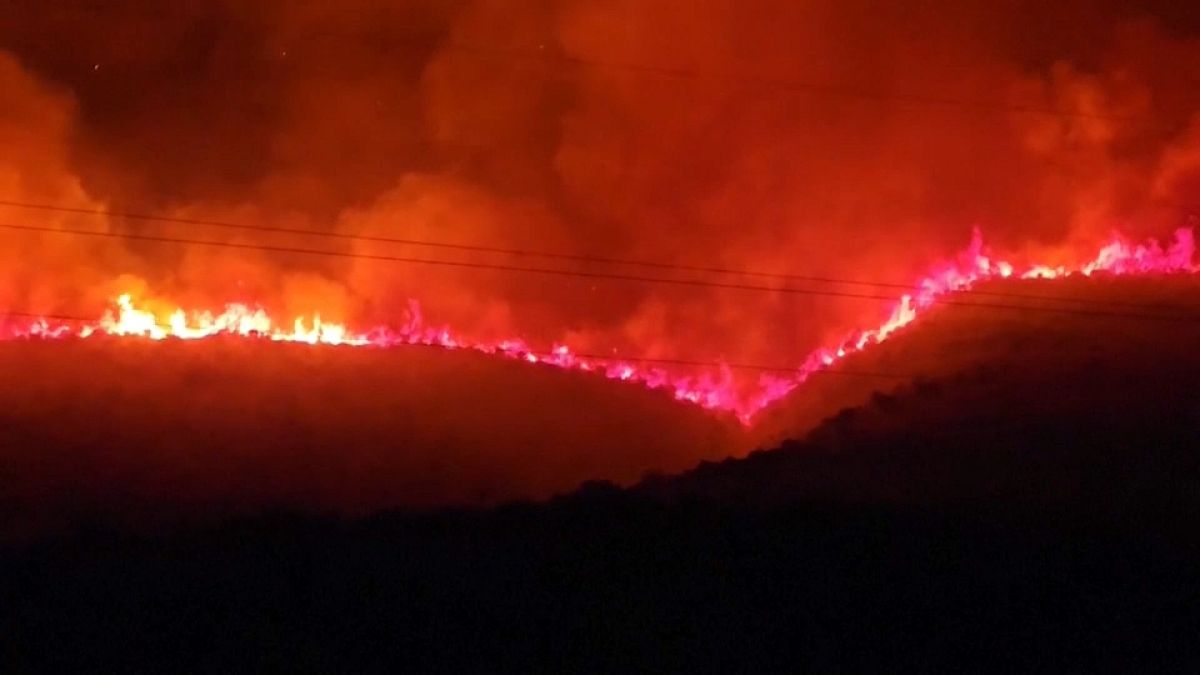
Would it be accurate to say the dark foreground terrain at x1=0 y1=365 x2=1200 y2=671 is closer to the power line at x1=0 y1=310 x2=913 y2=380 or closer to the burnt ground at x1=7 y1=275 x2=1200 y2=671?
the burnt ground at x1=7 y1=275 x2=1200 y2=671

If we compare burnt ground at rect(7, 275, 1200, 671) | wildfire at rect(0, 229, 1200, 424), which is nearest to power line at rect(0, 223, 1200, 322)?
wildfire at rect(0, 229, 1200, 424)

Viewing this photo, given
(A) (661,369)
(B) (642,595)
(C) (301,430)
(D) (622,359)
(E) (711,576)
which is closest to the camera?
(B) (642,595)

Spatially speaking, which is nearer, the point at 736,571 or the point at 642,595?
the point at 642,595

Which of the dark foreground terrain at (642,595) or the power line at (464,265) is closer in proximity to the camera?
the dark foreground terrain at (642,595)

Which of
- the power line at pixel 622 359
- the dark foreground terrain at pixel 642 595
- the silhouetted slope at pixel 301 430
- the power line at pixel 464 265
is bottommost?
the dark foreground terrain at pixel 642 595

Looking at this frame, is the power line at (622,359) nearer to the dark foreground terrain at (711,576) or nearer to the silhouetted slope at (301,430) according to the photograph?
the silhouetted slope at (301,430)

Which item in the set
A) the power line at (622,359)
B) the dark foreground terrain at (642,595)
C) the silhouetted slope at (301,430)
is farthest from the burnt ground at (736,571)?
the power line at (622,359)

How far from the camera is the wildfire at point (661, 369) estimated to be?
23.2 metres

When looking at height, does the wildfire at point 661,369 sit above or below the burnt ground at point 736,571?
above

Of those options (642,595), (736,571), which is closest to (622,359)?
(736,571)

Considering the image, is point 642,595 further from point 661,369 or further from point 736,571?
point 661,369

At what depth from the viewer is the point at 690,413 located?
22812 mm

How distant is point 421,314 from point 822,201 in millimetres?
8912

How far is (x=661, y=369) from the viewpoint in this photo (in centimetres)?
2486
